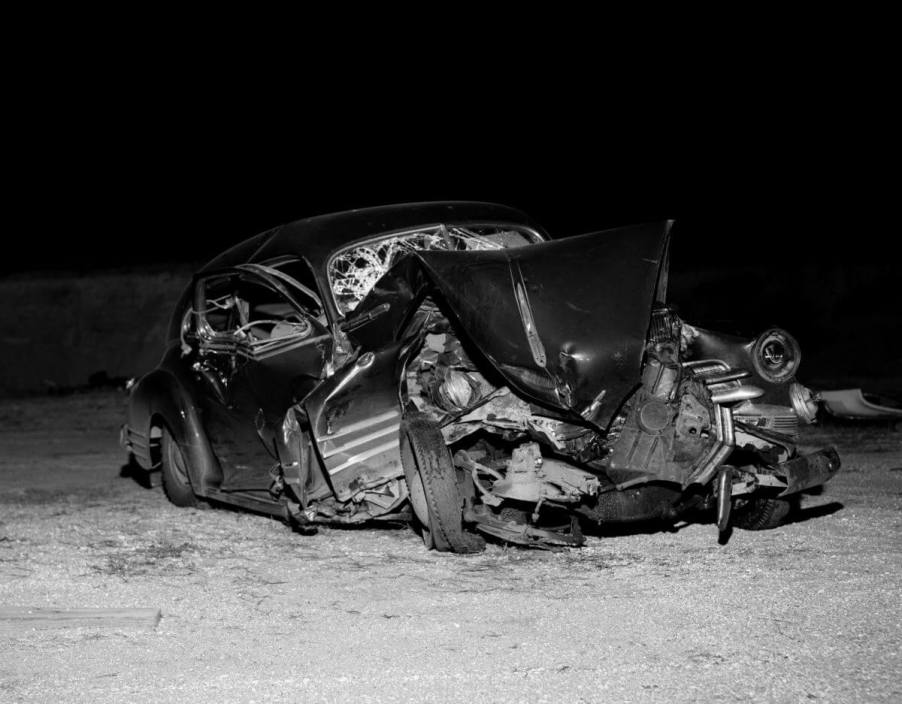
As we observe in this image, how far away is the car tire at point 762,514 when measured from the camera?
6891 millimetres

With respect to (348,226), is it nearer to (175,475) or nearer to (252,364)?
(252,364)

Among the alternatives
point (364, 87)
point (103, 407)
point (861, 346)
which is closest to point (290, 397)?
point (103, 407)

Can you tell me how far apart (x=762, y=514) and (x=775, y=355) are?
3.63 ft

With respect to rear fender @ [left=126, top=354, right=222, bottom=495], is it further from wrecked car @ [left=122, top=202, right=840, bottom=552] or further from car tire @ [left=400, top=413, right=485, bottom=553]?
car tire @ [left=400, top=413, right=485, bottom=553]

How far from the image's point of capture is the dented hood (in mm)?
5738

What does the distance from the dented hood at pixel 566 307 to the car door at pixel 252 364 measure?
3.57ft

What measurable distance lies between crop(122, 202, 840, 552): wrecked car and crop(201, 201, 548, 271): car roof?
0.11 feet

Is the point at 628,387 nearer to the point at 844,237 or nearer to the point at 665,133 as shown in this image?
the point at 844,237

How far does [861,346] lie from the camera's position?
1642 centimetres

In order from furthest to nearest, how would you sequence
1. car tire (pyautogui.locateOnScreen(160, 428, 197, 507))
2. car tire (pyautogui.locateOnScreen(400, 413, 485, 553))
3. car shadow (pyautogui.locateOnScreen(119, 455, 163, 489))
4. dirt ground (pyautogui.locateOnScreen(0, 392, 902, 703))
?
car shadow (pyautogui.locateOnScreen(119, 455, 163, 489)), car tire (pyautogui.locateOnScreen(160, 428, 197, 507)), car tire (pyautogui.locateOnScreen(400, 413, 485, 553)), dirt ground (pyautogui.locateOnScreen(0, 392, 902, 703))

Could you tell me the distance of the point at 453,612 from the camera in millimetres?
5578

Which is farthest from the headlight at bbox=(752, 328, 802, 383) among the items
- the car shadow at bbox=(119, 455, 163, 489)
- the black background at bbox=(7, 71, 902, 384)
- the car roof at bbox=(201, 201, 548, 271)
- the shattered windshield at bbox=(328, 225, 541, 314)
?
the black background at bbox=(7, 71, 902, 384)

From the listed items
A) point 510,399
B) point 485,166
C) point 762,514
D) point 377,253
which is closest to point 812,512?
point 762,514

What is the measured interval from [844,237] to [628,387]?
17.4 metres
